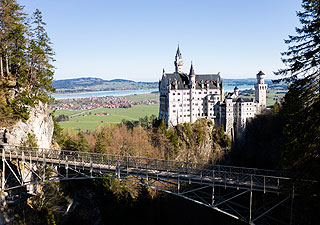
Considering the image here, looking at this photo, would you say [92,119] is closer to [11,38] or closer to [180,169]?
[11,38]

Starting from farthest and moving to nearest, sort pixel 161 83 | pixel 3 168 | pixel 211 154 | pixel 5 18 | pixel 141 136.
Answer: pixel 161 83, pixel 211 154, pixel 141 136, pixel 5 18, pixel 3 168

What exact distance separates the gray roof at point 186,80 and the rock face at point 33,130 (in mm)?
38341

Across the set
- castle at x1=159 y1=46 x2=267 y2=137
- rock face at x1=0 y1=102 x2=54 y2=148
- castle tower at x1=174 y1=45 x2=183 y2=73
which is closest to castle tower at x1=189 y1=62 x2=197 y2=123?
castle at x1=159 y1=46 x2=267 y2=137

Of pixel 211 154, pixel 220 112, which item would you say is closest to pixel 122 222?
pixel 211 154

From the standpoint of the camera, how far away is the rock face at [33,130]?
1254 inches

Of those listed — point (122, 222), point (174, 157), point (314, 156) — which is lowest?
point (122, 222)

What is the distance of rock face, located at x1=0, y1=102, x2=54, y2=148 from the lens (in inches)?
1254

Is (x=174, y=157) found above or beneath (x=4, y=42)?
beneath

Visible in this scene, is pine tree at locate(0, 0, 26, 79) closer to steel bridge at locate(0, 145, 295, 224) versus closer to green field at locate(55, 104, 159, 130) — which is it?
steel bridge at locate(0, 145, 295, 224)

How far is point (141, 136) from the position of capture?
6266 cm

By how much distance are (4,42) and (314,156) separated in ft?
129

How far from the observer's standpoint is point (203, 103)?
2972 inches

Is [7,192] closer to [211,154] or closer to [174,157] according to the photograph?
[174,157]

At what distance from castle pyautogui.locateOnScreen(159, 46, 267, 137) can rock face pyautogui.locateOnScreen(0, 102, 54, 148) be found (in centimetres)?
3717
